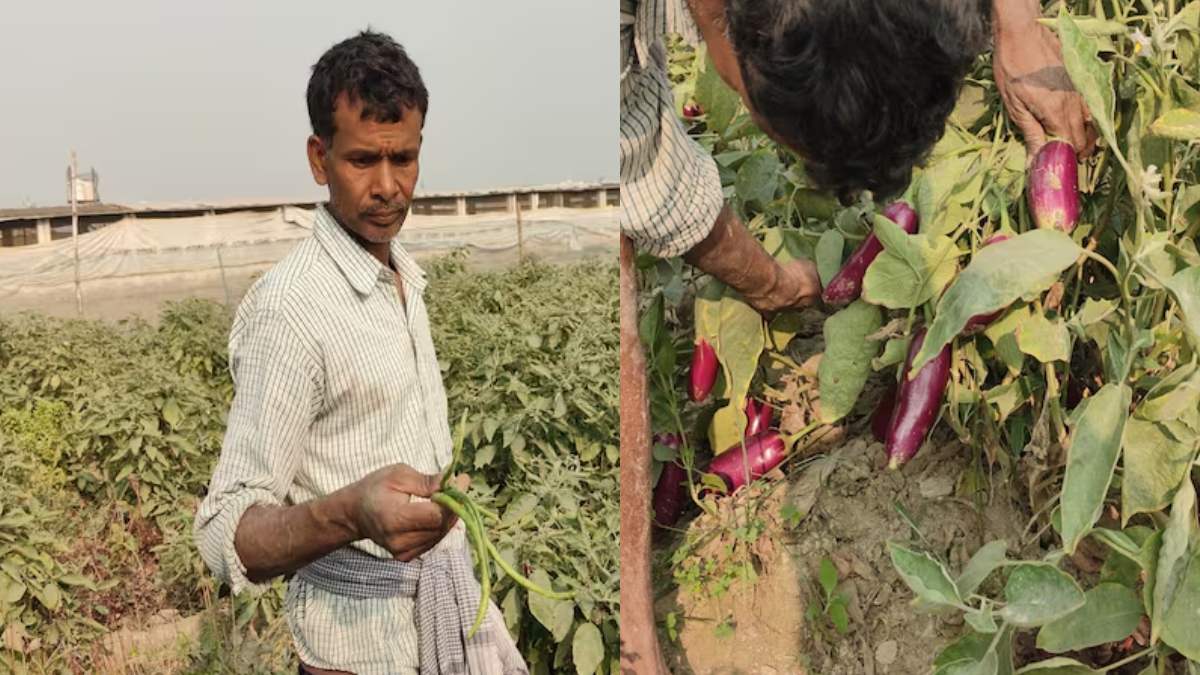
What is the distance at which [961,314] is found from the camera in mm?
792

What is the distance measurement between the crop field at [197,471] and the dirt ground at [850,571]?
0.11 meters

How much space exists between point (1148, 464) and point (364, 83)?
0.55 meters

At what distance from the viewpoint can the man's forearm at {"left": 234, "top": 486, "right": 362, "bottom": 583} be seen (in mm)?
677

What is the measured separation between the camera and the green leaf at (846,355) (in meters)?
1.02

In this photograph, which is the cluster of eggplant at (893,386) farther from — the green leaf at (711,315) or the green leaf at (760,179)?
the green leaf at (760,179)

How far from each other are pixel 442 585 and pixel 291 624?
0.34 feet

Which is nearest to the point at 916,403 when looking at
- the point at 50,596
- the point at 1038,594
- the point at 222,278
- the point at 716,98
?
the point at 1038,594

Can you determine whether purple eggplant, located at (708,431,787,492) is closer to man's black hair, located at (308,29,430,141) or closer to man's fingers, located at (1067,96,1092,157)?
man's fingers, located at (1067,96,1092,157)

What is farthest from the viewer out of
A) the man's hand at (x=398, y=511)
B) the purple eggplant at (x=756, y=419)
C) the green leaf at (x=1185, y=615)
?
the purple eggplant at (x=756, y=419)

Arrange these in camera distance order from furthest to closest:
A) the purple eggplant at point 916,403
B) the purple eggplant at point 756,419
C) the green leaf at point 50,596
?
the green leaf at point 50,596 → the purple eggplant at point 756,419 → the purple eggplant at point 916,403

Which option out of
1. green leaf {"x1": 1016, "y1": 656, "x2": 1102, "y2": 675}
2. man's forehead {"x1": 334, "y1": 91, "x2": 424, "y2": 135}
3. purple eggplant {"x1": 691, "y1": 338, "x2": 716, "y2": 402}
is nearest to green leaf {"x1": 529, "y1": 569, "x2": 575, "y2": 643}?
purple eggplant {"x1": 691, "y1": 338, "x2": 716, "y2": 402}

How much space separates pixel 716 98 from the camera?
1.18m

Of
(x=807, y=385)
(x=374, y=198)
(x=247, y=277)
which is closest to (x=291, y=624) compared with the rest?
→ (x=374, y=198)

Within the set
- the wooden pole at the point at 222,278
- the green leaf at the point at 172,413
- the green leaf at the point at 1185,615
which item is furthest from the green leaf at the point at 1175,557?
the green leaf at the point at 172,413
